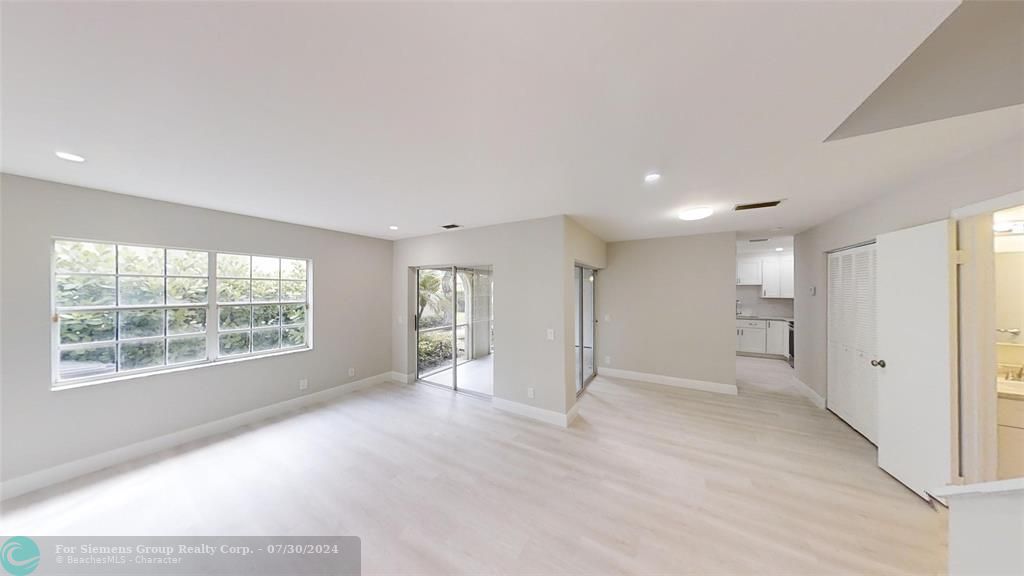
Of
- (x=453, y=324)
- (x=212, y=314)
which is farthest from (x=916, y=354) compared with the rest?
(x=212, y=314)

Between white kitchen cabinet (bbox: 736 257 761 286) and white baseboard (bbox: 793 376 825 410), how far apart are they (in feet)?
9.41

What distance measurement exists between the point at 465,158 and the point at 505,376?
279 cm

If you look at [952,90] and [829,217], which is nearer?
[952,90]

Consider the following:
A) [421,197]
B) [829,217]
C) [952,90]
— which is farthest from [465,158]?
Answer: [829,217]

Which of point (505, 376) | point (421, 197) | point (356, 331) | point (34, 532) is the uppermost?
point (421, 197)

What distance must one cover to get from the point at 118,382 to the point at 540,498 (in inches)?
159

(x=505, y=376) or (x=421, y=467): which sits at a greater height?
(x=505, y=376)

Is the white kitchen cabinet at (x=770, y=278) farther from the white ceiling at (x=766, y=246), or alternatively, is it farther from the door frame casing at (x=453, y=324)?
the door frame casing at (x=453, y=324)

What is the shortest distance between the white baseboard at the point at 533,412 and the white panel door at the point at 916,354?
2745 millimetres

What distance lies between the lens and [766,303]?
23.1 ft

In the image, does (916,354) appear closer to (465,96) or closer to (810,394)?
(810,394)

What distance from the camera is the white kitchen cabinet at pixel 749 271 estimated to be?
6.80 metres

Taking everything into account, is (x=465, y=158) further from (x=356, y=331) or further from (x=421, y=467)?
(x=356, y=331)

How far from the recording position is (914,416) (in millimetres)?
2291
